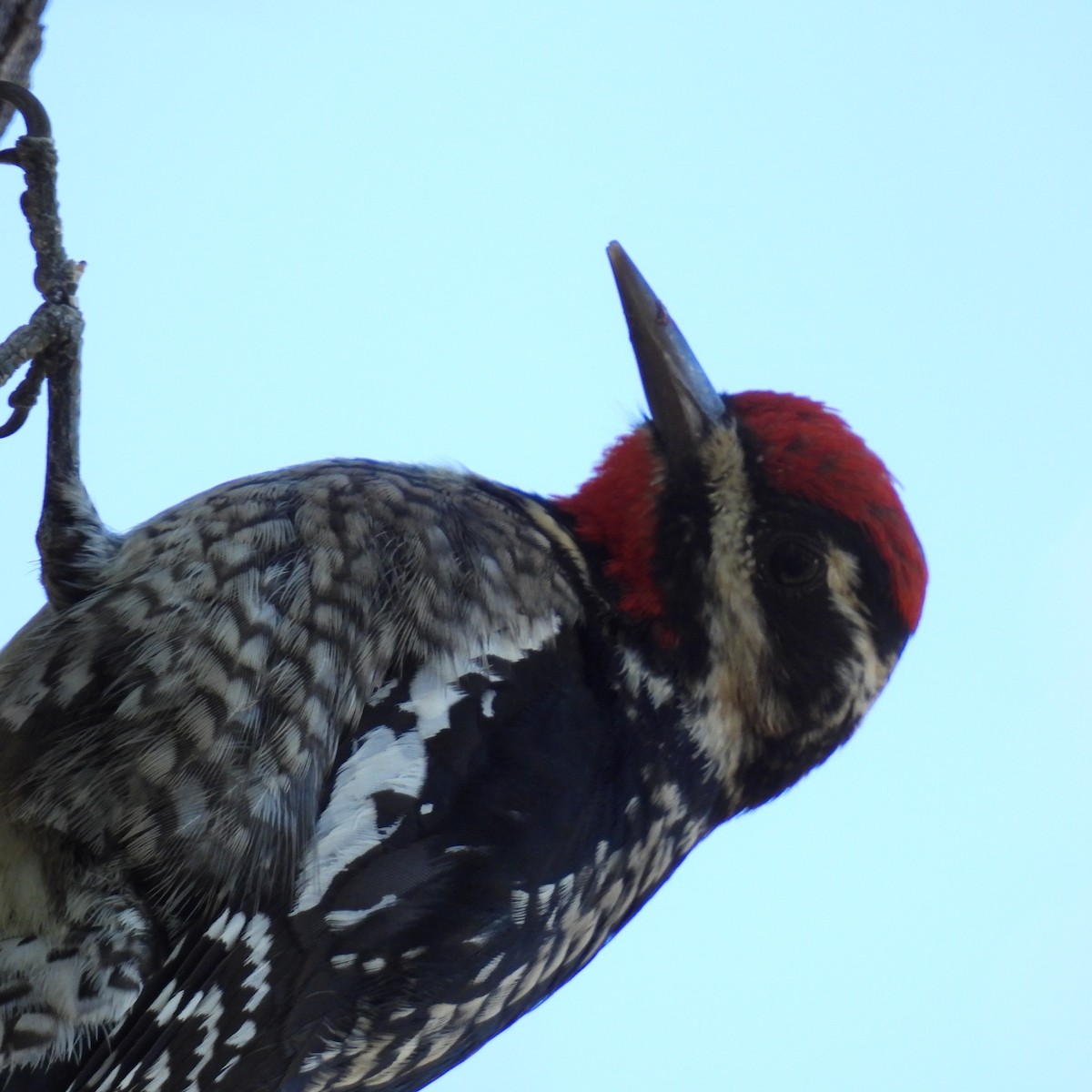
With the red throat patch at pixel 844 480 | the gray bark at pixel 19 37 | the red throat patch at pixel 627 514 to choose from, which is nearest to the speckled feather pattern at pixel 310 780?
the red throat patch at pixel 627 514

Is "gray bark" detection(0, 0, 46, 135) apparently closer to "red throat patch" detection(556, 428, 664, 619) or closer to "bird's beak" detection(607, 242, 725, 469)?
"bird's beak" detection(607, 242, 725, 469)

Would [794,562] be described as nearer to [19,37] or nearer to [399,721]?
[399,721]

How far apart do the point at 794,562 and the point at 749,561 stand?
0.09 metres

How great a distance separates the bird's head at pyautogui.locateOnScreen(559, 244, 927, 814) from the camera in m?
2.98

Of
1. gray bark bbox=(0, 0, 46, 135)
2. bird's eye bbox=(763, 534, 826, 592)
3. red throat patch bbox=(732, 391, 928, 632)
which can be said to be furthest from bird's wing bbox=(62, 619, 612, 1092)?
gray bark bbox=(0, 0, 46, 135)

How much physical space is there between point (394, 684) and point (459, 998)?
0.55 metres

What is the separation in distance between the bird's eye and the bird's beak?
10.4 inches

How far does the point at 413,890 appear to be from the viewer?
2525 millimetres

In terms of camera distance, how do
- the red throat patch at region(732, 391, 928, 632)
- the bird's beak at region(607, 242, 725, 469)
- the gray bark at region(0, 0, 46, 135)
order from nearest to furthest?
the gray bark at region(0, 0, 46, 135), the red throat patch at region(732, 391, 928, 632), the bird's beak at region(607, 242, 725, 469)

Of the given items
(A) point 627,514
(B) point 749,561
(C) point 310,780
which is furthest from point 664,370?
(C) point 310,780

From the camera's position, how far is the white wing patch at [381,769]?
2439mm

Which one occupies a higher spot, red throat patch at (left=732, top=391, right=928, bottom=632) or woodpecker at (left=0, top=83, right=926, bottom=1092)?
red throat patch at (left=732, top=391, right=928, bottom=632)

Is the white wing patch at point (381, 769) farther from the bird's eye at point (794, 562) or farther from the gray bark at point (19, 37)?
the gray bark at point (19, 37)

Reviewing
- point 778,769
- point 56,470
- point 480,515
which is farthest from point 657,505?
point 56,470
